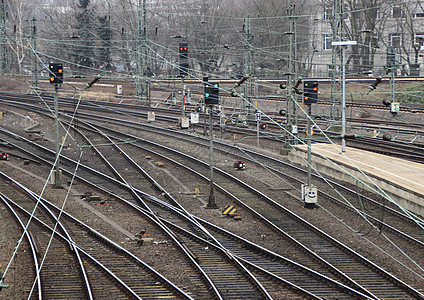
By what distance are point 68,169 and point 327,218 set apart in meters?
11.3

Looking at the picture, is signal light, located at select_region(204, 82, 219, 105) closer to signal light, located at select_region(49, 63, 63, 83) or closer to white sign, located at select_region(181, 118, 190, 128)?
signal light, located at select_region(49, 63, 63, 83)

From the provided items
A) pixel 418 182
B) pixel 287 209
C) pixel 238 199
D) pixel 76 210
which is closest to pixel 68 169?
pixel 76 210

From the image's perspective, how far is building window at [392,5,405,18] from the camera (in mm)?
58706

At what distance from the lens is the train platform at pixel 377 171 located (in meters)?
19.6

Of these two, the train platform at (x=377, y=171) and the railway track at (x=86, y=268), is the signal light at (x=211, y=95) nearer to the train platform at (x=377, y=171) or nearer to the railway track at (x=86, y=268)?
the train platform at (x=377, y=171)

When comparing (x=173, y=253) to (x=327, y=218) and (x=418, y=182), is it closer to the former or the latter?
(x=327, y=218)

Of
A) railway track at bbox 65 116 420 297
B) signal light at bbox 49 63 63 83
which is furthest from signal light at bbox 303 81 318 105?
signal light at bbox 49 63 63 83

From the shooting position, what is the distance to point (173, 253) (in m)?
15.3

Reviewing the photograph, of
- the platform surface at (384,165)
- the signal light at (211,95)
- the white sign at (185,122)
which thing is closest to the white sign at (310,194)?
the platform surface at (384,165)

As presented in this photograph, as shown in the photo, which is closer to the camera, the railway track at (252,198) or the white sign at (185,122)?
the railway track at (252,198)

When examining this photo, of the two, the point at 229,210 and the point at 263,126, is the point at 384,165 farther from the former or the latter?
the point at 263,126

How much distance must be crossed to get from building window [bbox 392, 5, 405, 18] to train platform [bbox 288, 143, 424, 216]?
1339 inches

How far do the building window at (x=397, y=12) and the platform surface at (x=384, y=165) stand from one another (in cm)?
3459

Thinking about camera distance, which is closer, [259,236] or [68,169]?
[259,236]
